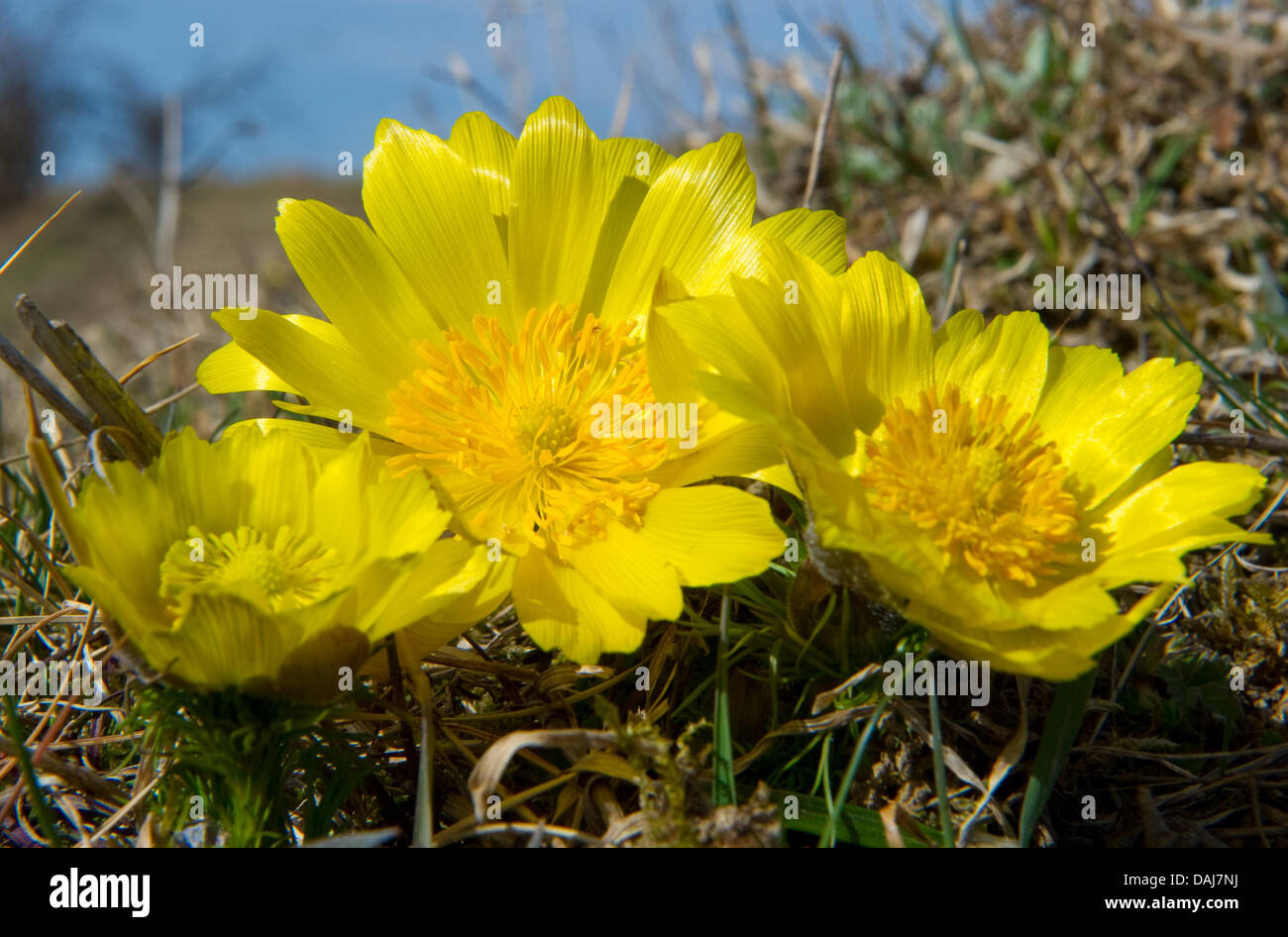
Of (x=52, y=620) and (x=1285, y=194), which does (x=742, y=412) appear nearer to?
(x=52, y=620)

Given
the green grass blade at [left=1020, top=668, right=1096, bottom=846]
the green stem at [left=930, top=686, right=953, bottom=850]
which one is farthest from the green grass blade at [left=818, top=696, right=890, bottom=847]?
the green grass blade at [left=1020, top=668, right=1096, bottom=846]

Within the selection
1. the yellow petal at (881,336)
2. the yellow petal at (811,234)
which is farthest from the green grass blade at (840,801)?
the yellow petal at (811,234)

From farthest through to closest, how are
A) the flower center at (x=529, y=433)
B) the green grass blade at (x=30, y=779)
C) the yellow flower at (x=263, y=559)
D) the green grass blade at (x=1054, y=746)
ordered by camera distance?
1. the flower center at (x=529, y=433)
2. the green grass blade at (x=1054, y=746)
3. the green grass blade at (x=30, y=779)
4. the yellow flower at (x=263, y=559)

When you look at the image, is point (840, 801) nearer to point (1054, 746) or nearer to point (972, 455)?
point (1054, 746)

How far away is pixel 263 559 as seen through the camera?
1281 mm

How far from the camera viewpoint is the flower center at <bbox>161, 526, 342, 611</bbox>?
4.13 ft

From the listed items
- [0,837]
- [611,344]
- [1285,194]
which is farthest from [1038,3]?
[0,837]

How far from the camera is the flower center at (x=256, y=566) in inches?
49.6

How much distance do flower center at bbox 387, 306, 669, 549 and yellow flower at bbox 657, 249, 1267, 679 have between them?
0.21m

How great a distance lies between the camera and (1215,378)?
238cm

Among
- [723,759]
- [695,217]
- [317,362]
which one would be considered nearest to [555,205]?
[695,217]

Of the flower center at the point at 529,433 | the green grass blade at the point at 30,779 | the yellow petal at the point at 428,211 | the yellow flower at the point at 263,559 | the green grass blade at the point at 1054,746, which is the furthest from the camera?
the yellow petal at the point at 428,211

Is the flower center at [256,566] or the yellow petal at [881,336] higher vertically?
the yellow petal at [881,336]

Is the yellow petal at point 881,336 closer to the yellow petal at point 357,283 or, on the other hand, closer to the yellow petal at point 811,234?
the yellow petal at point 811,234
